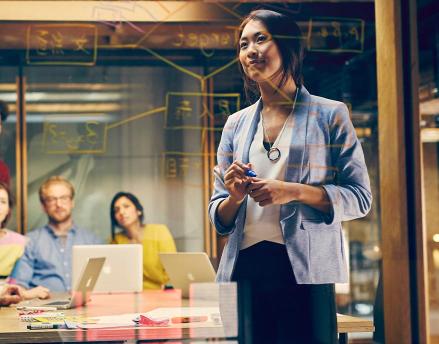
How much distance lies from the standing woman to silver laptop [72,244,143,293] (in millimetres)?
1002

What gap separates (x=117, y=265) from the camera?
4180 mm

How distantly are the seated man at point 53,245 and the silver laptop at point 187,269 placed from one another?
753 mm

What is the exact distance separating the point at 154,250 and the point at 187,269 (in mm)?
611

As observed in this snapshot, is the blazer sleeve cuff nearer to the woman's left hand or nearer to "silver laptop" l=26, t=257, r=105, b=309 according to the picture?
the woman's left hand

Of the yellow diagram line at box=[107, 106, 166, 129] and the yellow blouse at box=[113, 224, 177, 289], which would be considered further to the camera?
the yellow blouse at box=[113, 224, 177, 289]

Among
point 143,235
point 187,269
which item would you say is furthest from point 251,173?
point 143,235

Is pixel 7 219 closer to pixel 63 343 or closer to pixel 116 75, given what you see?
pixel 116 75

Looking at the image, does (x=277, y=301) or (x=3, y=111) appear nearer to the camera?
(x=277, y=301)

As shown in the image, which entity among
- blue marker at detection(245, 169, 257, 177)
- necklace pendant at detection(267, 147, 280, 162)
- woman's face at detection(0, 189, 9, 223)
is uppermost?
necklace pendant at detection(267, 147, 280, 162)

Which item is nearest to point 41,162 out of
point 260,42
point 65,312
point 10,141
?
point 10,141

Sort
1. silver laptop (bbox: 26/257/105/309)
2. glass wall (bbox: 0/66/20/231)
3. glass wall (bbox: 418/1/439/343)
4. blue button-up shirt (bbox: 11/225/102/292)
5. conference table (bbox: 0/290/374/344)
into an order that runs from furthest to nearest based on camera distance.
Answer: blue button-up shirt (bbox: 11/225/102/292)
glass wall (bbox: 0/66/20/231)
silver laptop (bbox: 26/257/105/309)
glass wall (bbox: 418/1/439/343)
conference table (bbox: 0/290/374/344)

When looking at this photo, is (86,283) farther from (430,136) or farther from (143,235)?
(430,136)

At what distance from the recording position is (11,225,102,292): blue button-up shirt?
14.8ft

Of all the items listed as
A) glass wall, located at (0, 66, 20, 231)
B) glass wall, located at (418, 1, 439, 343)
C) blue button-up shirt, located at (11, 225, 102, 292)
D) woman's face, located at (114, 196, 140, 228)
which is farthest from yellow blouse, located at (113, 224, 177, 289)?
glass wall, located at (418, 1, 439, 343)
